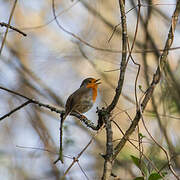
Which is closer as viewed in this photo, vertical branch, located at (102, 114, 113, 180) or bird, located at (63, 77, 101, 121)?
vertical branch, located at (102, 114, 113, 180)

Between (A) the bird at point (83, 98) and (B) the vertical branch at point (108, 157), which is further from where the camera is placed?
(A) the bird at point (83, 98)

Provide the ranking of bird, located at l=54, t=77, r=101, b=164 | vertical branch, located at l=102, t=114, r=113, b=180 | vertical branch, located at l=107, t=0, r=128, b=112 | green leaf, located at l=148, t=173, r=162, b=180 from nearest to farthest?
vertical branch, located at l=102, t=114, r=113, b=180 < green leaf, located at l=148, t=173, r=162, b=180 < vertical branch, located at l=107, t=0, r=128, b=112 < bird, located at l=54, t=77, r=101, b=164

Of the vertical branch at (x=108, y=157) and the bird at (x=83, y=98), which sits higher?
the bird at (x=83, y=98)

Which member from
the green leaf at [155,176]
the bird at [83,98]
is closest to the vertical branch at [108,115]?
the green leaf at [155,176]

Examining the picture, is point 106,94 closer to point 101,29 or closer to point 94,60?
point 94,60

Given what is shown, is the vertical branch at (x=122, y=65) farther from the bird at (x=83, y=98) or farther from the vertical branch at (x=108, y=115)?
the bird at (x=83, y=98)

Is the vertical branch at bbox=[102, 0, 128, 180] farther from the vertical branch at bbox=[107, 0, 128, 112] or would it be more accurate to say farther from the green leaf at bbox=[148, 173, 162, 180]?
the green leaf at bbox=[148, 173, 162, 180]

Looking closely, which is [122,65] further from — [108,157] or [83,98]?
[83,98]

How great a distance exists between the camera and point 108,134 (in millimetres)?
2105

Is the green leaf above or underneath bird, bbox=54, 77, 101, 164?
underneath

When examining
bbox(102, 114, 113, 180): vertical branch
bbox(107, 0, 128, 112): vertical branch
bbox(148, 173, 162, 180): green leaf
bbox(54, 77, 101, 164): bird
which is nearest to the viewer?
bbox(102, 114, 113, 180): vertical branch

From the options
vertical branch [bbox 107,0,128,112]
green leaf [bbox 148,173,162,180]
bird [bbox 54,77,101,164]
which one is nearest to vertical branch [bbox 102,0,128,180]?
vertical branch [bbox 107,0,128,112]

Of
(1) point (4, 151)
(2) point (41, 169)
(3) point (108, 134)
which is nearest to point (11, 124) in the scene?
(1) point (4, 151)

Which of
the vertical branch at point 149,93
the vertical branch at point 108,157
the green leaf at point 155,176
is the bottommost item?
the green leaf at point 155,176
